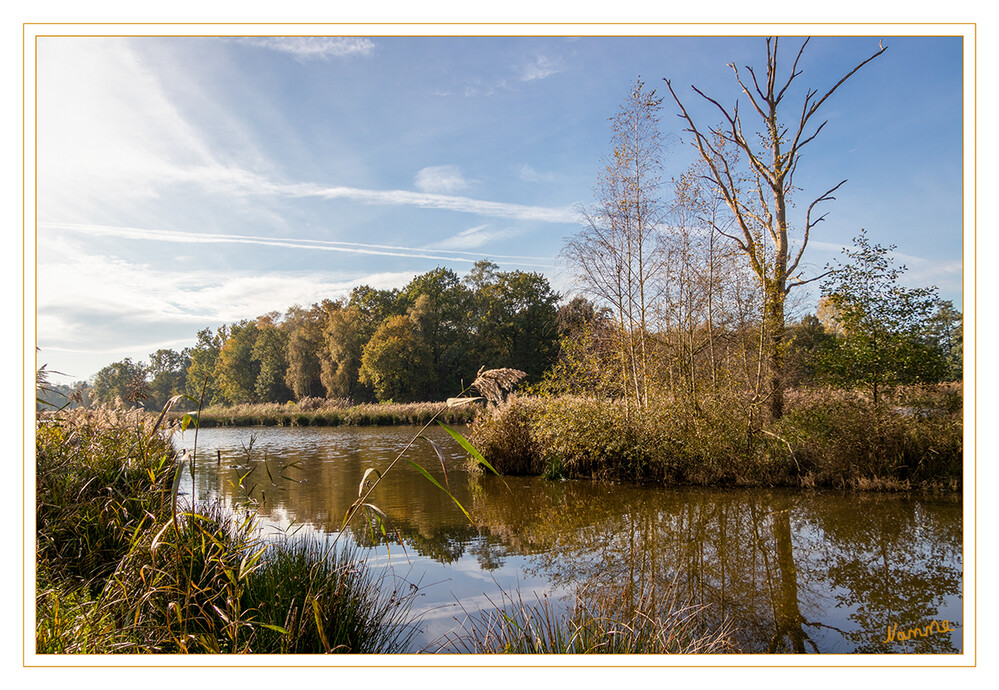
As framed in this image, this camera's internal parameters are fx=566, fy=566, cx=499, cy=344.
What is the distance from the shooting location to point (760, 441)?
8070mm

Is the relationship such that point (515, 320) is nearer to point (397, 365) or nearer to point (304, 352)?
point (397, 365)

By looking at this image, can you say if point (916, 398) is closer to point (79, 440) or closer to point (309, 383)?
point (79, 440)

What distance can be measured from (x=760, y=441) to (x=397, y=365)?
53.6 ft

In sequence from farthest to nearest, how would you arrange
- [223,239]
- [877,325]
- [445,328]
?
[445,328] < [877,325] < [223,239]

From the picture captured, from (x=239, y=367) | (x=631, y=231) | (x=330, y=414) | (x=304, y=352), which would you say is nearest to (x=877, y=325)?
(x=631, y=231)

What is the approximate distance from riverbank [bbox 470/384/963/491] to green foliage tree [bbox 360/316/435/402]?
13.1m

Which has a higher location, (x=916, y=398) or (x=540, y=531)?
(x=916, y=398)

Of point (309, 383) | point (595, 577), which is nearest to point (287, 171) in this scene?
point (595, 577)

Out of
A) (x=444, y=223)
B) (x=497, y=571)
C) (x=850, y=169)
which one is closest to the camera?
(x=497, y=571)

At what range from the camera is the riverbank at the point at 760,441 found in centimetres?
729

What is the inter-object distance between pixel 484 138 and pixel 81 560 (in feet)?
18.1

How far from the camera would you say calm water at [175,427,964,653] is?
3654 millimetres

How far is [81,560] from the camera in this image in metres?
3.51
